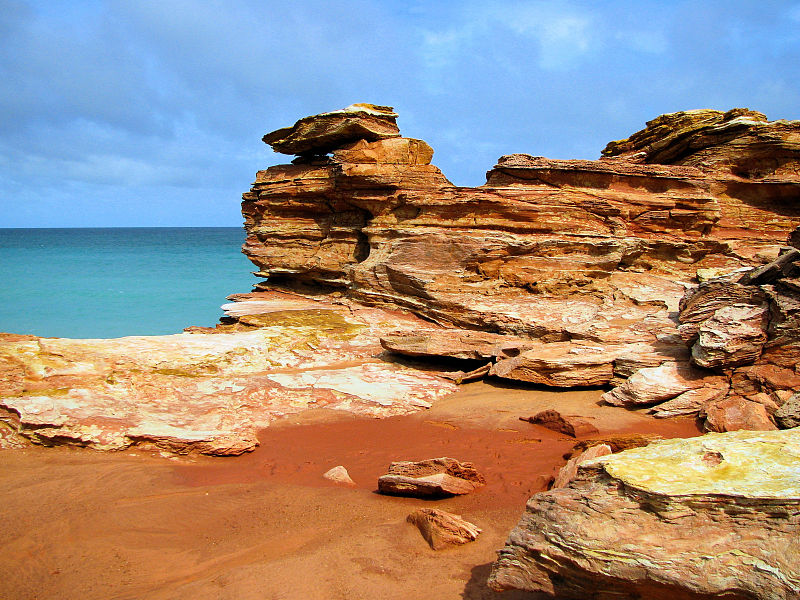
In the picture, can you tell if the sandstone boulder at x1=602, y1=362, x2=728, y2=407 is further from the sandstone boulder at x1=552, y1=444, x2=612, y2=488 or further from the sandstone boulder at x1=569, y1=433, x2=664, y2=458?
the sandstone boulder at x1=552, y1=444, x2=612, y2=488

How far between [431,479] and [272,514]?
1.86 meters

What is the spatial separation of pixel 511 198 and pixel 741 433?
1188 cm

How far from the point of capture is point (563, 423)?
863 cm

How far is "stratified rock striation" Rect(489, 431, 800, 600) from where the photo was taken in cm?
307

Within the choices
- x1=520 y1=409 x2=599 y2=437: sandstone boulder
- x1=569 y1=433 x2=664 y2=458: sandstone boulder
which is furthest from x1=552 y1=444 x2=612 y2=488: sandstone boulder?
x1=520 y1=409 x2=599 y2=437: sandstone boulder

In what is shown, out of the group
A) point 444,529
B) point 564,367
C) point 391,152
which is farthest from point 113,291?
point 444,529

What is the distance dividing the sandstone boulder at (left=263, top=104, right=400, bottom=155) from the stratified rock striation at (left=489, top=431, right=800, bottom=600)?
14.9 m

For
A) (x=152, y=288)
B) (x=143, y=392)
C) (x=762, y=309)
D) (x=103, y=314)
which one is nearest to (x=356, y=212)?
(x=143, y=392)

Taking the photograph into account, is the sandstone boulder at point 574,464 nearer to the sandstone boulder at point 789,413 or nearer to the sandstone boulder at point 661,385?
the sandstone boulder at point 789,413

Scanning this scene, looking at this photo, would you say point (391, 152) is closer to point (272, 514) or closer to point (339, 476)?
point (339, 476)

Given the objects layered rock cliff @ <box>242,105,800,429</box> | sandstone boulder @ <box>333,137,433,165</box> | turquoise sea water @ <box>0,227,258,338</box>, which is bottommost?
turquoise sea water @ <box>0,227,258,338</box>

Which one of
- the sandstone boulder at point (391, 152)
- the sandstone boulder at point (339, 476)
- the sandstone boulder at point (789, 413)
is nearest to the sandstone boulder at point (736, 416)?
the sandstone boulder at point (789, 413)

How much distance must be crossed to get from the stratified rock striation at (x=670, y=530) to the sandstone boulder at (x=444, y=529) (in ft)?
4.34

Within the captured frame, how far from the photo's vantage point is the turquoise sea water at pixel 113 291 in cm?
3453
